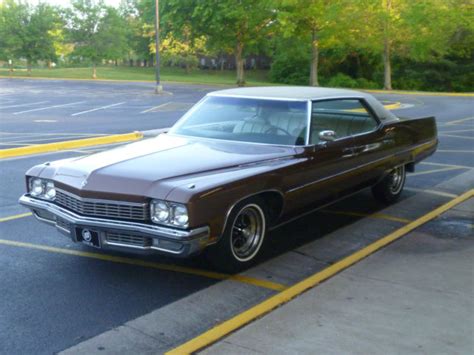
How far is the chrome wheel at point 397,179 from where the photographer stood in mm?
7641

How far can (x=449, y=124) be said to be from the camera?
725 inches

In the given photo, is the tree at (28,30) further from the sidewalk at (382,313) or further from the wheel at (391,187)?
the sidewalk at (382,313)

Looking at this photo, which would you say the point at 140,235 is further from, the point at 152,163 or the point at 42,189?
the point at 42,189

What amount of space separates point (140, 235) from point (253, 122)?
207cm

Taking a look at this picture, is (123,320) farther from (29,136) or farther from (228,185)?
(29,136)

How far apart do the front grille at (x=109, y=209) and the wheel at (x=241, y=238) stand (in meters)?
0.69

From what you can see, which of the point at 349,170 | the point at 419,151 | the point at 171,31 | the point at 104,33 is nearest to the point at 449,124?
the point at 419,151

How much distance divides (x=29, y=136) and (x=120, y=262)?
34.2 ft

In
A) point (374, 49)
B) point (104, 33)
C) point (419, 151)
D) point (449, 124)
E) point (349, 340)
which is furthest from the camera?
point (104, 33)

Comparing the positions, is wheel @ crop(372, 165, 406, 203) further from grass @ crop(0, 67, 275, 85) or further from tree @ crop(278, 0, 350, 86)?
grass @ crop(0, 67, 275, 85)

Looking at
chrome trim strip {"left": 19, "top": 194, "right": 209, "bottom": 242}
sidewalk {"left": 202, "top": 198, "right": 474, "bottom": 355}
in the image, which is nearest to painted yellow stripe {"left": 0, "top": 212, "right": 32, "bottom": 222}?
chrome trim strip {"left": 19, "top": 194, "right": 209, "bottom": 242}

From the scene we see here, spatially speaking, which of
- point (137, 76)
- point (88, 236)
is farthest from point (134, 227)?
point (137, 76)

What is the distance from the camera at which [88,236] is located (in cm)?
476

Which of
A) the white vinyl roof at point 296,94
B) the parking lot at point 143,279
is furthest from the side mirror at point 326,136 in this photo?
the parking lot at point 143,279
